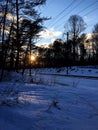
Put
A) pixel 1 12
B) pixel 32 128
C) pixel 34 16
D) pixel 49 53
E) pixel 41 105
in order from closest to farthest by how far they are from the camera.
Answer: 1. pixel 32 128
2. pixel 41 105
3. pixel 1 12
4. pixel 34 16
5. pixel 49 53

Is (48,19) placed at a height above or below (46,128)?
above

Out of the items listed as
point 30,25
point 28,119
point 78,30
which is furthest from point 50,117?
point 78,30

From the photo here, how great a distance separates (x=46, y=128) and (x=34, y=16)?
1913cm

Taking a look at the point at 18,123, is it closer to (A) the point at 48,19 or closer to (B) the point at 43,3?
(B) the point at 43,3

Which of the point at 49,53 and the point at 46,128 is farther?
the point at 49,53

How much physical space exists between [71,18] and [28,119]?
2494 inches

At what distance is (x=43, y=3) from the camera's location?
67.5ft

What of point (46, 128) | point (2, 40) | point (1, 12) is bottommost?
point (46, 128)

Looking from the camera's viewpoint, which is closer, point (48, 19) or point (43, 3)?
point (43, 3)

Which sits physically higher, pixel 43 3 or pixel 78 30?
pixel 78 30

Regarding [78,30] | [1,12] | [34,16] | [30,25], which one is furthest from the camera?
[78,30]

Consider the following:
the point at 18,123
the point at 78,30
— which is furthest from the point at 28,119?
the point at 78,30

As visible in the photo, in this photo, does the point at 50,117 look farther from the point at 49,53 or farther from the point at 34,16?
the point at 49,53

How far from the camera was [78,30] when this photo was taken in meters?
64.1
